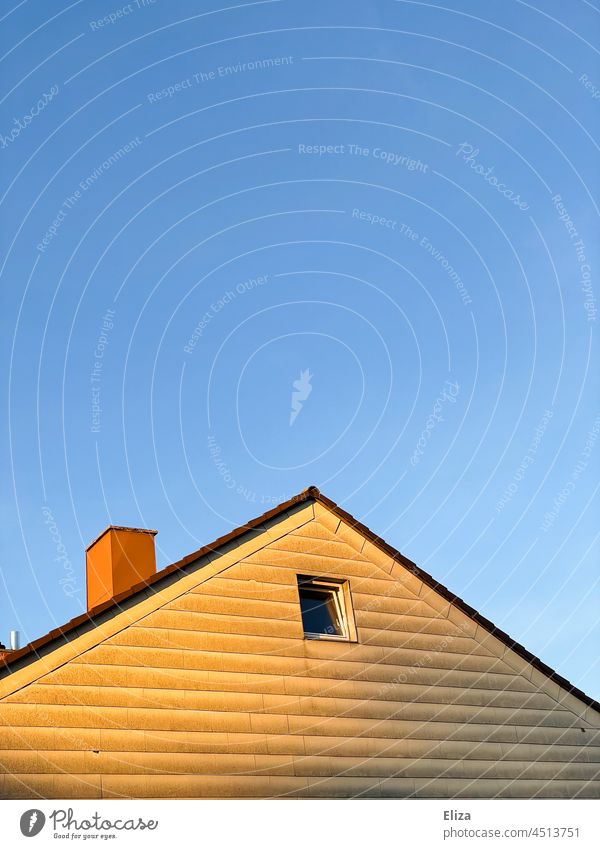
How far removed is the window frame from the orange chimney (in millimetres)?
2455

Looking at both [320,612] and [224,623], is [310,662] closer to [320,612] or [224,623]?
[320,612]

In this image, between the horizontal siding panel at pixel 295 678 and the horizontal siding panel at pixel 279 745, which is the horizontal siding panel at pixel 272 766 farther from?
the horizontal siding panel at pixel 295 678

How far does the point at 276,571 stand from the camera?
15.6 metres

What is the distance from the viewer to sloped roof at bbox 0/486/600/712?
12883 millimetres

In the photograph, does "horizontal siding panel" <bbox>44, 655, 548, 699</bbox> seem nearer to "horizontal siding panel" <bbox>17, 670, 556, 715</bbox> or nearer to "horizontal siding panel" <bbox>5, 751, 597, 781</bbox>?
"horizontal siding panel" <bbox>17, 670, 556, 715</bbox>

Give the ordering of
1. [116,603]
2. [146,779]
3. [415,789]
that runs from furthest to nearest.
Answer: [415,789] → [116,603] → [146,779]

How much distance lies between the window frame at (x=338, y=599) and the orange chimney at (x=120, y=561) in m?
2.45

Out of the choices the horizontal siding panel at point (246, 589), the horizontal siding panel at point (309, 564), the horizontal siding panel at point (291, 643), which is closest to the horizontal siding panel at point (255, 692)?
the horizontal siding panel at point (291, 643)
